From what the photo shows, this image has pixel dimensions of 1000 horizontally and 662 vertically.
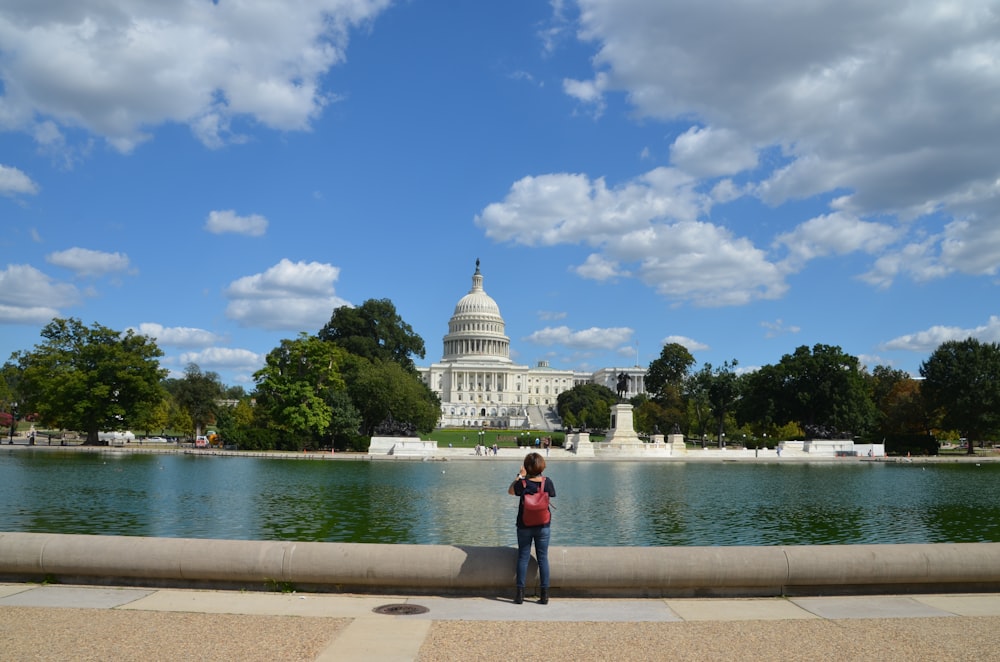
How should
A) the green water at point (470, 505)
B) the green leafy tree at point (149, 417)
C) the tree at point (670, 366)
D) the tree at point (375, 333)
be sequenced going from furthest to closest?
the tree at point (670, 366), the tree at point (375, 333), the green leafy tree at point (149, 417), the green water at point (470, 505)

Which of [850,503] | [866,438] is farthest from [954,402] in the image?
[850,503]

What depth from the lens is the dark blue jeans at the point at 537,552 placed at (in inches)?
364

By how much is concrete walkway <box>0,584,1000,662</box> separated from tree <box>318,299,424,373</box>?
80695 mm

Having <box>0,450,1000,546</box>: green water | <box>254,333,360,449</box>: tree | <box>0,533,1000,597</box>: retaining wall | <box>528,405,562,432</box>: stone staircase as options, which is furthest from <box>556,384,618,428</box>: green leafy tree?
<box>0,533,1000,597</box>: retaining wall

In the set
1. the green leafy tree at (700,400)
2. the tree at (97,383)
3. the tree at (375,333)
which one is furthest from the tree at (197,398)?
the green leafy tree at (700,400)

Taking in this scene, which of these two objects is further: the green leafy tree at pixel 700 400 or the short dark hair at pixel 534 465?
the green leafy tree at pixel 700 400

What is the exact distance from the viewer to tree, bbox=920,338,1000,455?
72.4 metres

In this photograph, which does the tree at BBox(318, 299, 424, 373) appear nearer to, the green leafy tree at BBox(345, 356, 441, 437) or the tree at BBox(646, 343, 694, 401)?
the green leafy tree at BBox(345, 356, 441, 437)

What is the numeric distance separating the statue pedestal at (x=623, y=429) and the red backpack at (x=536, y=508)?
6343cm

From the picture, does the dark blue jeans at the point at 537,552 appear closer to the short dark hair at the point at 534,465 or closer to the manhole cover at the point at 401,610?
the short dark hair at the point at 534,465

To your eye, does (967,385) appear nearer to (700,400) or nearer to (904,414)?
(904,414)

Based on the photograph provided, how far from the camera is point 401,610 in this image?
884 centimetres

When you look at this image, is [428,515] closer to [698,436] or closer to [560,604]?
[560,604]

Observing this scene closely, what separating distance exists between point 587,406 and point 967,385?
7329 centimetres
